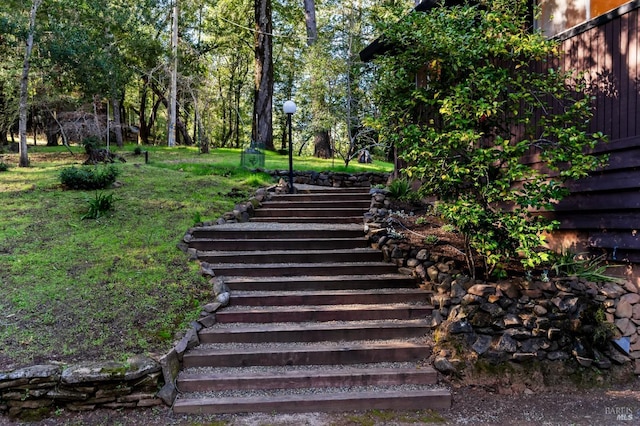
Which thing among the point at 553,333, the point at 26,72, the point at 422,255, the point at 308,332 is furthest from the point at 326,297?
the point at 26,72

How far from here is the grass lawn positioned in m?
4.19

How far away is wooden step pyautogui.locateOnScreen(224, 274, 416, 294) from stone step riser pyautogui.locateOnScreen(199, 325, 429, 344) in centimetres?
88

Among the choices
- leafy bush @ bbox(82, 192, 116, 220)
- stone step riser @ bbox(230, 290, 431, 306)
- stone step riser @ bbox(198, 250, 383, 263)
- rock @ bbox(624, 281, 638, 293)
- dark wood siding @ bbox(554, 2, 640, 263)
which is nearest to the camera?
rock @ bbox(624, 281, 638, 293)

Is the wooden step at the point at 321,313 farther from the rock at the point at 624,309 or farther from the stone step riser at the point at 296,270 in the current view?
the rock at the point at 624,309

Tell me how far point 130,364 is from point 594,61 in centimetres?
598

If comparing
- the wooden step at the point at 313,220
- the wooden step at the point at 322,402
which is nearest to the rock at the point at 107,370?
the wooden step at the point at 322,402

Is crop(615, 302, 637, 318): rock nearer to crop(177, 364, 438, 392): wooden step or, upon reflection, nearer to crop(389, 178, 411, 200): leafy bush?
crop(177, 364, 438, 392): wooden step

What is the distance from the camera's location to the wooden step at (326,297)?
5.08m

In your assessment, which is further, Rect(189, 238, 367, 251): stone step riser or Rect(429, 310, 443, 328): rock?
Rect(189, 238, 367, 251): stone step riser

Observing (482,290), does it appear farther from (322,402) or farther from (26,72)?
(26,72)

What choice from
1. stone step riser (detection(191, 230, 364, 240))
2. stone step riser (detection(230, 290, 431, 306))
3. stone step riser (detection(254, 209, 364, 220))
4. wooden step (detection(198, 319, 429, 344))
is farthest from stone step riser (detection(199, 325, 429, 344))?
stone step riser (detection(254, 209, 364, 220))

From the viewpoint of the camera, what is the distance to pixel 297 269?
5.81m

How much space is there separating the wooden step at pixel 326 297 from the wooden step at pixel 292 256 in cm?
95

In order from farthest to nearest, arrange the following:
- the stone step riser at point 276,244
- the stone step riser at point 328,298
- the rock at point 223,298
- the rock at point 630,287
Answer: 1. the stone step riser at point 276,244
2. the stone step riser at point 328,298
3. the rock at point 223,298
4. the rock at point 630,287
